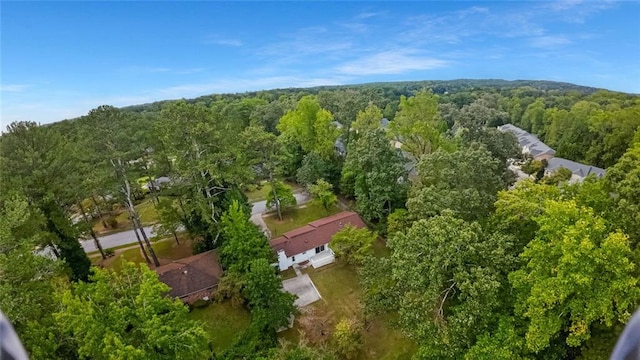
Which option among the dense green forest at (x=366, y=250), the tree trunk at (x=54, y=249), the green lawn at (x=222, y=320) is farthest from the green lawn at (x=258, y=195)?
the tree trunk at (x=54, y=249)

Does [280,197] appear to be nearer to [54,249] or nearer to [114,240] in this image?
[114,240]

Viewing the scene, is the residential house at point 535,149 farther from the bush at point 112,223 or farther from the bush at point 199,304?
the bush at point 112,223

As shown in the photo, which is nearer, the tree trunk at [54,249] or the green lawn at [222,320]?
the green lawn at [222,320]

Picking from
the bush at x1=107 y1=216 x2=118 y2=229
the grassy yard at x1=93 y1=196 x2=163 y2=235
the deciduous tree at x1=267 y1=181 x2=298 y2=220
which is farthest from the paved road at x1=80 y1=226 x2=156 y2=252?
the deciduous tree at x1=267 y1=181 x2=298 y2=220

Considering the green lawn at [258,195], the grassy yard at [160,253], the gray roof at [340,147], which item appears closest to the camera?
the grassy yard at [160,253]

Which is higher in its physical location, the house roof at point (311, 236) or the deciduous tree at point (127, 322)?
the deciduous tree at point (127, 322)

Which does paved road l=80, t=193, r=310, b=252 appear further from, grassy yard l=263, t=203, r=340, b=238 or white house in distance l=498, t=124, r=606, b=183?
white house in distance l=498, t=124, r=606, b=183

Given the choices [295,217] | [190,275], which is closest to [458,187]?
[190,275]

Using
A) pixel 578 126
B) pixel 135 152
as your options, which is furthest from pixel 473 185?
pixel 578 126
